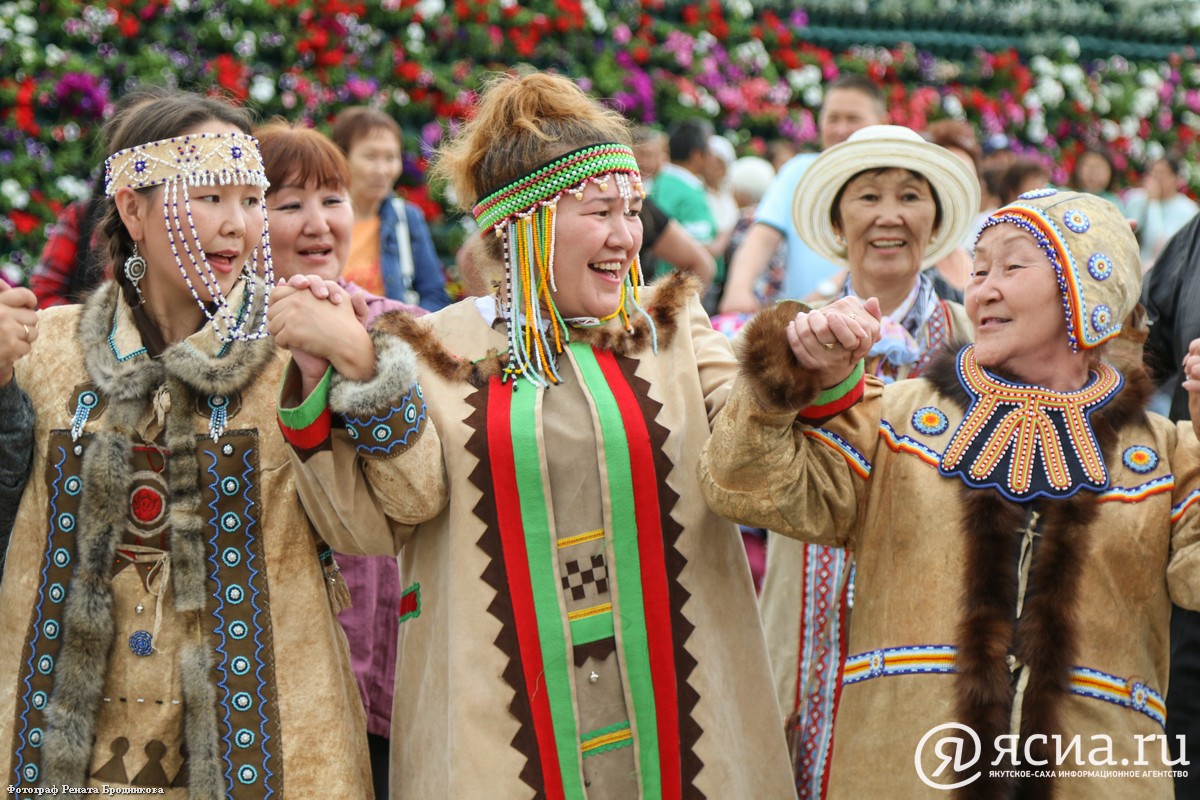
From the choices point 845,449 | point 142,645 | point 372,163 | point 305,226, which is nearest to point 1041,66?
point 372,163

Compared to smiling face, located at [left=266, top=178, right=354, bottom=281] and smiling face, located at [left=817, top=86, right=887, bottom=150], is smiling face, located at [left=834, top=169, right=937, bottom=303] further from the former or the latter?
smiling face, located at [left=817, top=86, right=887, bottom=150]

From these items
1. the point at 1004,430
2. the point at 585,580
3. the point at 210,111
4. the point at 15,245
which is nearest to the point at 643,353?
the point at 585,580

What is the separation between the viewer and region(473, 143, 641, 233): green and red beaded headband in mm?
2938

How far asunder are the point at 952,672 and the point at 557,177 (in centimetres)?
126

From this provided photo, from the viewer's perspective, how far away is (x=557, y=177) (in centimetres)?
294

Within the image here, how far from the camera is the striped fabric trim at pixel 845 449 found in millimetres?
2771

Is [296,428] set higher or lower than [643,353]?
lower

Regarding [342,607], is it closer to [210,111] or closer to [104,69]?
[210,111]

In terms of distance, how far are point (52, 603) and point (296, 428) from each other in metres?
0.60

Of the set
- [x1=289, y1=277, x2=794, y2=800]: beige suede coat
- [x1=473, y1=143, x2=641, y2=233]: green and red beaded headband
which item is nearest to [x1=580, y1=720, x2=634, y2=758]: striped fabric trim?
[x1=289, y1=277, x2=794, y2=800]: beige suede coat

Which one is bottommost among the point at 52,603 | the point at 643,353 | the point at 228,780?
the point at 228,780

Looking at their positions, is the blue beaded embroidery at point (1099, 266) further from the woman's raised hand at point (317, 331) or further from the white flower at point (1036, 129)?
the white flower at point (1036, 129)

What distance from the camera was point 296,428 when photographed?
262 centimetres

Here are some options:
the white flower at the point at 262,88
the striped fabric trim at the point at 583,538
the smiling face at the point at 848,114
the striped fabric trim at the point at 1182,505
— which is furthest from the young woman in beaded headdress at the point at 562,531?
the white flower at the point at 262,88
